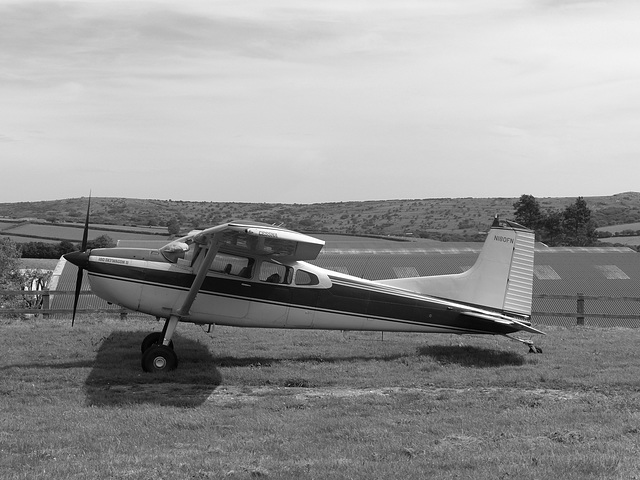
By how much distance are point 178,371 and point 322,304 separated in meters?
2.71

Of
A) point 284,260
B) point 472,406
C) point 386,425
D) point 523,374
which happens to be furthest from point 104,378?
point 523,374

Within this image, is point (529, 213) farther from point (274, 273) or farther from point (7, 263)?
point (274, 273)

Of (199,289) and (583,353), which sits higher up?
(199,289)

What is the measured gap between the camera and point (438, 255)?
3014 cm

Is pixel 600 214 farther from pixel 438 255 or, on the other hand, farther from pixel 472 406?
pixel 472 406

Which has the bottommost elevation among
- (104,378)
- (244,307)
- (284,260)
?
(104,378)

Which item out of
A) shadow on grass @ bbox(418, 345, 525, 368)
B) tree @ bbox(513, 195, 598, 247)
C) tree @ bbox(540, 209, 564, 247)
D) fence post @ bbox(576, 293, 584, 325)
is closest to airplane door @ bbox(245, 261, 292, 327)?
shadow on grass @ bbox(418, 345, 525, 368)

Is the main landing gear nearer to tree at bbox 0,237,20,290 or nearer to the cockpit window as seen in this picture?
the cockpit window

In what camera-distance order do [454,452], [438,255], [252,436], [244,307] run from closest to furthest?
1. [454,452]
2. [252,436]
3. [244,307]
4. [438,255]

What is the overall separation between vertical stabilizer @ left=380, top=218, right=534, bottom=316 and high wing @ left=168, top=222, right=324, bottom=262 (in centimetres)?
204

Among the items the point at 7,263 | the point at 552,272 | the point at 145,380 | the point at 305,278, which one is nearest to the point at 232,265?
the point at 305,278

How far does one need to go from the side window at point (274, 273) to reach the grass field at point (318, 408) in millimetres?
1366

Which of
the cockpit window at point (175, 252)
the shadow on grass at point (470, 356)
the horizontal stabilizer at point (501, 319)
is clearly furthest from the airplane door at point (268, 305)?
the horizontal stabilizer at point (501, 319)

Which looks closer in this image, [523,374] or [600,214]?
[523,374]
